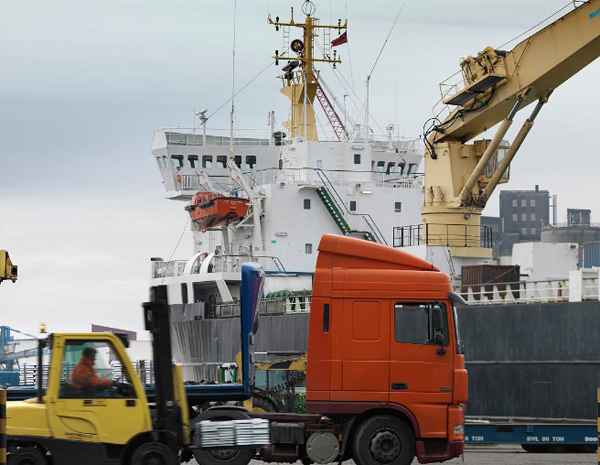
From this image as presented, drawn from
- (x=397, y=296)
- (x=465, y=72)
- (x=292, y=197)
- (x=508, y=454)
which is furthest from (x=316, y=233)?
(x=397, y=296)

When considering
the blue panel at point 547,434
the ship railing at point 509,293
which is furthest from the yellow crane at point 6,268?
the blue panel at point 547,434

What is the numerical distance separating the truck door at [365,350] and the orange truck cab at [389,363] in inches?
0.5

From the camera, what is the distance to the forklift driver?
12188 millimetres

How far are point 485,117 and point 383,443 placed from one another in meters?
18.5

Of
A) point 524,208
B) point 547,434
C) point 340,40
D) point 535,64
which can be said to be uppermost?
point 524,208

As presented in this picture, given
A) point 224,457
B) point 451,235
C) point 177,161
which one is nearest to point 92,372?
point 224,457

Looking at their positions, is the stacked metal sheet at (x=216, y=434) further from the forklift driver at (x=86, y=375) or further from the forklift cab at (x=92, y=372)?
the forklift driver at (x=86, y=375)

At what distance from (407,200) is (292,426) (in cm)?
2689

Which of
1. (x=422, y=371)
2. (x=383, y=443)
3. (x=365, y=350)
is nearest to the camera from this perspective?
(x=383, y=443)

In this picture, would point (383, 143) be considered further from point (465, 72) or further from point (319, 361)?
point (319, 361)

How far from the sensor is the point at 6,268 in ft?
132

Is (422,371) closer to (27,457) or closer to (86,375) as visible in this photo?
(86,375)

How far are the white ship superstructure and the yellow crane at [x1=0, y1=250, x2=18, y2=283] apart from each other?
→ 6562 millimetres

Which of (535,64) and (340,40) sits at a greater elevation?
(340,40)
